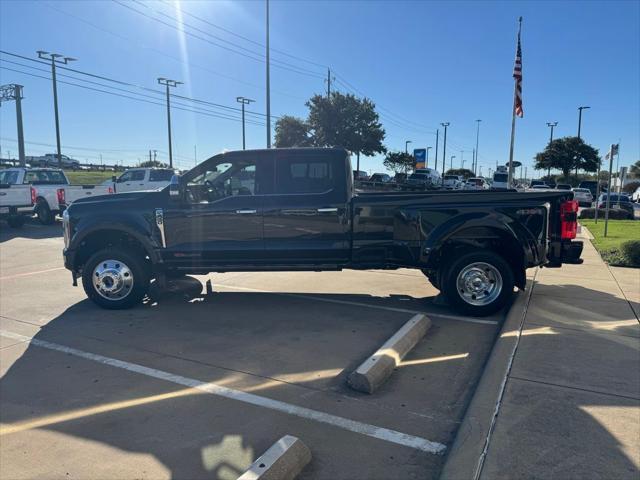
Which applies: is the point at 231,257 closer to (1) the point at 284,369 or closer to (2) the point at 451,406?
(1) the point at 284,369

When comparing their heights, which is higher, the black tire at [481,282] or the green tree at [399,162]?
the green tree at [399,162]

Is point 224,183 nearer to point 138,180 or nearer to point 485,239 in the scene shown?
point 485,239

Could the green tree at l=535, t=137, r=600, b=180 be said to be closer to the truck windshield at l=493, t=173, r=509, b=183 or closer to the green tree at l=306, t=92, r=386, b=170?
the truck windshield at l=493, t=173, r=509, b=183

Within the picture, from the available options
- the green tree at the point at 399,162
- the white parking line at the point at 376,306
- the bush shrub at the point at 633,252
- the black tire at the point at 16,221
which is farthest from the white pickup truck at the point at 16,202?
the green tree at the point at 399,162

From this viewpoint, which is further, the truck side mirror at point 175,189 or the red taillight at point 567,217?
the truck side mirror at point 175,189

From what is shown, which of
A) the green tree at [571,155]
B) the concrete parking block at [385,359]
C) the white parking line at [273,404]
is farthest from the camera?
the green tree at [571,155]

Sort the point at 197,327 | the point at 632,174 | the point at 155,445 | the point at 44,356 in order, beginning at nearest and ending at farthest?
the point at 155,445, the point at 44,356, the point at 197,327, the point at 632,174

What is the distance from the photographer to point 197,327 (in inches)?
225

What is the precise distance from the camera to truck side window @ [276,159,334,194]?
6336mm

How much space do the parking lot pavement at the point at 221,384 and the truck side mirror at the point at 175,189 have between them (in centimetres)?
150

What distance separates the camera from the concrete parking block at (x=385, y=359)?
154 inches

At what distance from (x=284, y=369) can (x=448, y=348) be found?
1.73m

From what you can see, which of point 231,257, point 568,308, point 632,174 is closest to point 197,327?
point 231,257

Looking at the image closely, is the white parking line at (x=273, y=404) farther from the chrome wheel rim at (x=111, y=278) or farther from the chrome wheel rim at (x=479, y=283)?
the chrome wheel rim at (x=479, y=283)
